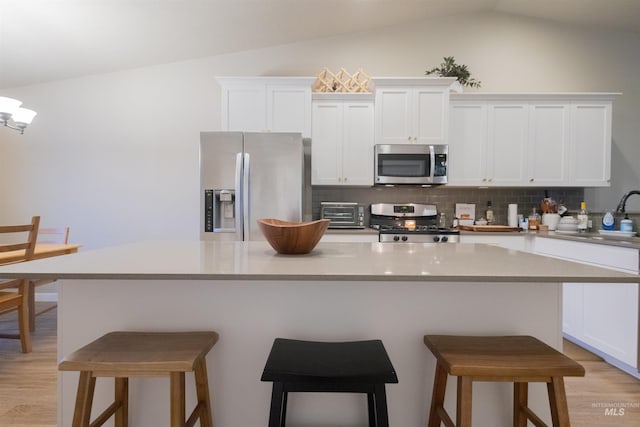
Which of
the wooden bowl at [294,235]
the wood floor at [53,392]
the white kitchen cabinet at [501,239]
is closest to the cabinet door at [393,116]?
the white kitchen cabinet at [501,239]

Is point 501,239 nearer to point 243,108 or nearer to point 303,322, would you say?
point 303,322

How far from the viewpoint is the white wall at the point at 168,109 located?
3.60 m

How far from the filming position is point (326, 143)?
10.4 feet

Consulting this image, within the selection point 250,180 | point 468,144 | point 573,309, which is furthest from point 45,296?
point 573,309

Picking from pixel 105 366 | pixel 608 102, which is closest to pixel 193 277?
pixel 105 366

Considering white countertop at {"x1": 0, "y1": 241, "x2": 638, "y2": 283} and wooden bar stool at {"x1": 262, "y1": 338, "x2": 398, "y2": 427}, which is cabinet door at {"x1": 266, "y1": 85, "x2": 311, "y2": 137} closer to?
white countertop at {"x1": 0, "y1": 241, "x2": 638, "y2": 283}

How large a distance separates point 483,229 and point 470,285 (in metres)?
2.11

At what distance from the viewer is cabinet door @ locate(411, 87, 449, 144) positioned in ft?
10.3

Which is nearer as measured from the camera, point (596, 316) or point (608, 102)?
point (596, 316)

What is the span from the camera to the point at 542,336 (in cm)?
123

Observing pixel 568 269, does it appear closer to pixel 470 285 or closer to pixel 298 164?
pixel 470 285

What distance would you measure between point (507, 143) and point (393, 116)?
118cm

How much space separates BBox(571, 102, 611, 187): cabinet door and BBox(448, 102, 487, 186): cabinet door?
0.87m

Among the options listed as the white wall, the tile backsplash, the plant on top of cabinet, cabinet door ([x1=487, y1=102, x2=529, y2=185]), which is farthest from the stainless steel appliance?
the plant on top of cabinet
